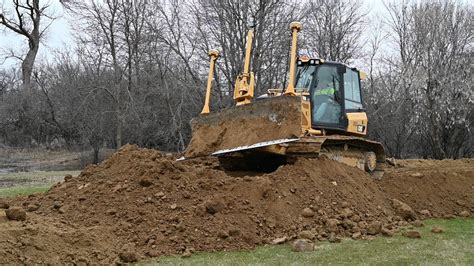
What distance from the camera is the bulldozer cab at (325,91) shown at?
9961 millimetres

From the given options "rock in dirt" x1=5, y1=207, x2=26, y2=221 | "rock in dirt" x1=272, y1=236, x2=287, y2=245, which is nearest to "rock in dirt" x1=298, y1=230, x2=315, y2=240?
"rock in dirt" x1=272, y1=236, x2=287, y2=245

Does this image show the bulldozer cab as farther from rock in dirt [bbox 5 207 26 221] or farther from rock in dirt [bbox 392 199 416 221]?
→ rock in dirt [bbox 5 207 26 221]

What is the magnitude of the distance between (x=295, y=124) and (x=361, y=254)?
315cm

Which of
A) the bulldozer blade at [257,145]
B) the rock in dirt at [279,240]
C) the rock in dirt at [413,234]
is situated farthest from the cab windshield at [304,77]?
the rock in dirt at [279,240]

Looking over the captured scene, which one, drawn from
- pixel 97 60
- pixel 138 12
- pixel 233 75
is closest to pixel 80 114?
pixel 97 60

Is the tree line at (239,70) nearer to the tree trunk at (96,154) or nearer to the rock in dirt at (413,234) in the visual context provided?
the tree trunk at (96,154)

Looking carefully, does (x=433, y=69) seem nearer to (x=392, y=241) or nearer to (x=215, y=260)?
(x=392, y=241)

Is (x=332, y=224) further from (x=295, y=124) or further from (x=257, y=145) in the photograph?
(x=257, y=145)

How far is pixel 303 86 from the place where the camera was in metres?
10.1

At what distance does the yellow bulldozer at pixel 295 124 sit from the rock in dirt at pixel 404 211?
1.45 metres

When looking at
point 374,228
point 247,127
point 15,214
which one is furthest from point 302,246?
point 247,127

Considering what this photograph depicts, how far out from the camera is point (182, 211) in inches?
264

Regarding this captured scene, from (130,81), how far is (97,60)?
203 centimetres

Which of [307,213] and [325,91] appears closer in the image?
[307,213]
